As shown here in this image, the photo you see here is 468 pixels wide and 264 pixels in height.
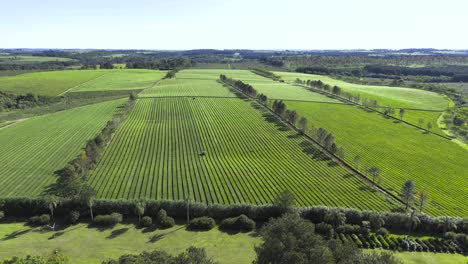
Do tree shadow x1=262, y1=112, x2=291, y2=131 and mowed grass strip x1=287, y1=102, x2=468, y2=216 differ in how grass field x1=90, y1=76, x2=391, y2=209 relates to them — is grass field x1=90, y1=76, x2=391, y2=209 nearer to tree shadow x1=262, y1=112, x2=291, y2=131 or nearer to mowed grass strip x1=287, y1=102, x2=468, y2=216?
Answer: tree shadow x1=262, y1=112, x2=291, y2=131

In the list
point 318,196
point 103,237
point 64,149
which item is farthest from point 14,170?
point 318,196

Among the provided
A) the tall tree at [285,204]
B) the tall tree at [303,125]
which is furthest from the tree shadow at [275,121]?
the tall tree at [285,204]

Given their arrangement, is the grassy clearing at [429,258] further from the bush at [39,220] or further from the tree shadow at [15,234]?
the tree shadow at [15,234]

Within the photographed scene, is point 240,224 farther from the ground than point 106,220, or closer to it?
closer to it

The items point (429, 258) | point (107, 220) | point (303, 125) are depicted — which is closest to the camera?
point (429, 258)

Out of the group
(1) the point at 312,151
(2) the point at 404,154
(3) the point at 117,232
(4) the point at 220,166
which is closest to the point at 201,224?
(3) the point at 117,232

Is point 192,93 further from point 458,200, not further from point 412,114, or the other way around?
point 458,200

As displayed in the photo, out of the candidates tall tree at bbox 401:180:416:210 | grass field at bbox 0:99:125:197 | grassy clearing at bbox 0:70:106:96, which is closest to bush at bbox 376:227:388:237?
tall tree at bbox 401:180:416:210

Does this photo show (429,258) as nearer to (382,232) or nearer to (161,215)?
(382,232)
